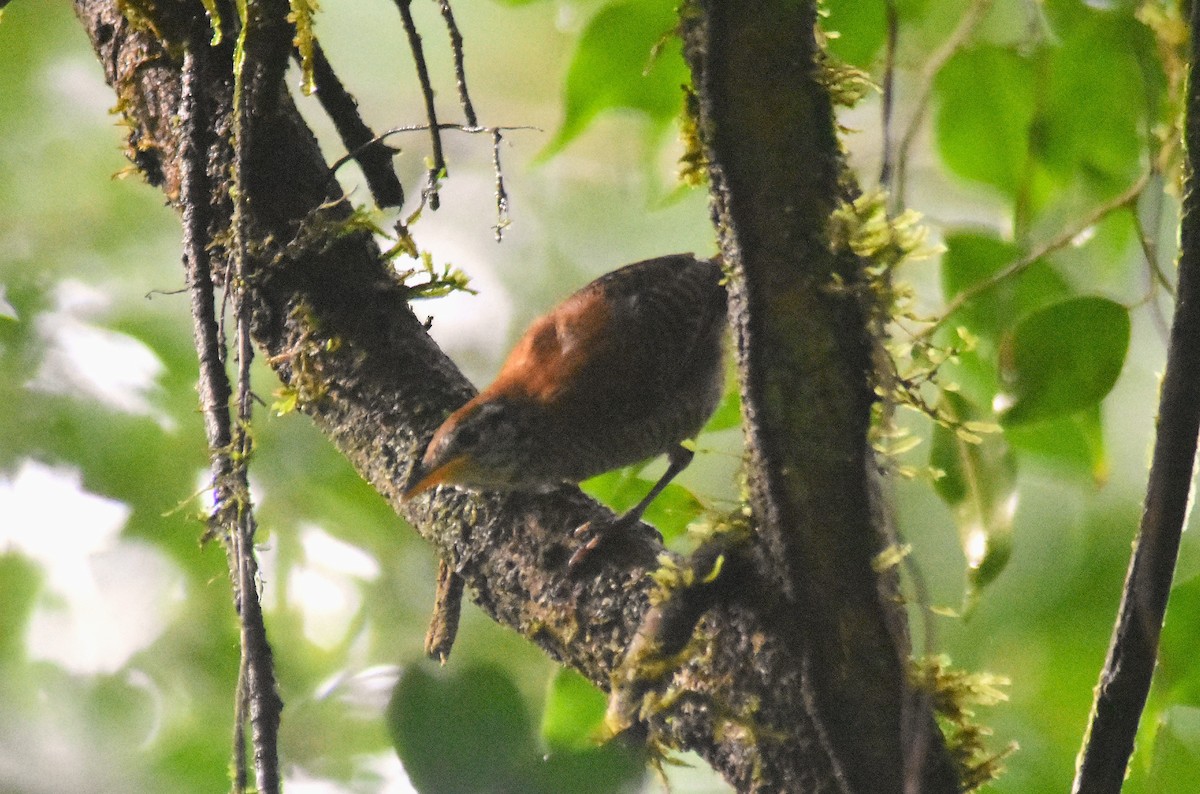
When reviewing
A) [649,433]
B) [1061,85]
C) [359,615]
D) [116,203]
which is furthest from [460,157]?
[1061,85]

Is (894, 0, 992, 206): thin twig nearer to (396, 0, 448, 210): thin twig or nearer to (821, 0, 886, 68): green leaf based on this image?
(821, 0, 886, 68): green leaf

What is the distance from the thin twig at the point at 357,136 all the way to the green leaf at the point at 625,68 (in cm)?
Answer: 41

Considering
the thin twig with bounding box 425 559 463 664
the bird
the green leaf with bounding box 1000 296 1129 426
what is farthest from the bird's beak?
the green leaf with bounding box 1000 296 1129 426

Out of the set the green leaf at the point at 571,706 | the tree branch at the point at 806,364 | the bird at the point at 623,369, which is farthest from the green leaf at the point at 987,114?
the green leaf at the point at 571,706

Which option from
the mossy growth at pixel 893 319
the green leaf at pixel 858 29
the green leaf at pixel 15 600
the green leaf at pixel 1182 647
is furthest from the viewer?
the green leaf at pixel 15 600

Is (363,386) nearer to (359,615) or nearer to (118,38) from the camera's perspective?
(118,38)

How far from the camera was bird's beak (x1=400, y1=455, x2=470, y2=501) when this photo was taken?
6.29 ft

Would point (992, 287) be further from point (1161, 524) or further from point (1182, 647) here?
point (1182, 647)

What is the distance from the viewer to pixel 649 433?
2562mm

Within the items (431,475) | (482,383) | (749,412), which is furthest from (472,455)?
(482,383)

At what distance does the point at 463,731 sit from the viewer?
164cm

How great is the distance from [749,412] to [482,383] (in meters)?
3.05

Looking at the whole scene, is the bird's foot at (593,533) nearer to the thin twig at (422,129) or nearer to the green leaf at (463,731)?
the green leaf at (463,731)

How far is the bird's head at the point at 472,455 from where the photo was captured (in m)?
1.91
